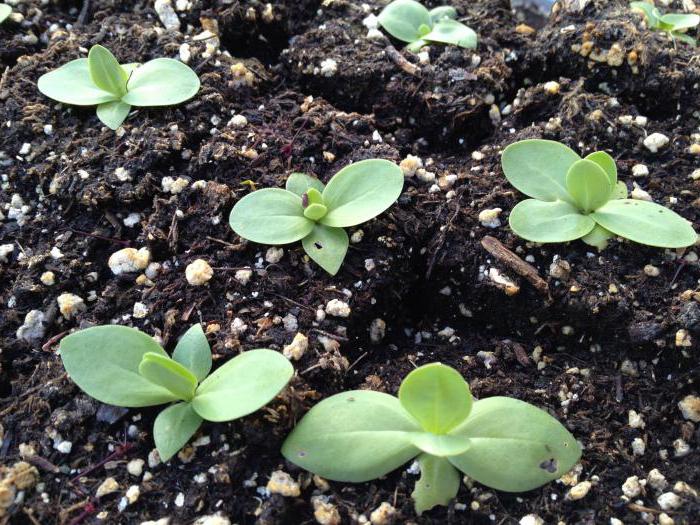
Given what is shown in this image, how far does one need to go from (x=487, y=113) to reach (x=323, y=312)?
775 millimetres

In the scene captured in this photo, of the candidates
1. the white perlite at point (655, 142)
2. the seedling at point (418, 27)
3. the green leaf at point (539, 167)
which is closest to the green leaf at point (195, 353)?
the green leaf at point (539, 167)

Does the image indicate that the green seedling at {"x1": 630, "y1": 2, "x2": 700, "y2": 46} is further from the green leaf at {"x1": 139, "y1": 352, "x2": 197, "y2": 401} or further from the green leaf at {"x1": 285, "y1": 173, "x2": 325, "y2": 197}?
the green leaf at {"x1": 139, "y1": 352, "x2": 197, "y2": 401}

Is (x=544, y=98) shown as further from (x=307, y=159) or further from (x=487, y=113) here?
(x=307, y=159)

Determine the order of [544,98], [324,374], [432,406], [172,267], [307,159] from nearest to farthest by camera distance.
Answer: [432,406] → [324,374] → [172,267] → [307,159] → [544,98]

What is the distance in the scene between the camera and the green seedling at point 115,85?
1618 mm

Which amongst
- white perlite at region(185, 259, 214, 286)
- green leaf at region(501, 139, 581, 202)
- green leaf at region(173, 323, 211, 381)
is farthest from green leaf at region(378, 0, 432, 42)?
green leaf at region(173, 323, 211, 381)

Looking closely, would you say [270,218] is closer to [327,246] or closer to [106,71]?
[327,246]

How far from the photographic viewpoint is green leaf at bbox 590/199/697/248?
4.60 feet

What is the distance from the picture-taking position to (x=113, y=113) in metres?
1.64

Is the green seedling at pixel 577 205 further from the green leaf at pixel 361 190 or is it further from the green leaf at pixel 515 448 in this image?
the green leaf at pixel 515 448

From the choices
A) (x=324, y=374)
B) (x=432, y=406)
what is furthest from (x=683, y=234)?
(x=324, y=374)

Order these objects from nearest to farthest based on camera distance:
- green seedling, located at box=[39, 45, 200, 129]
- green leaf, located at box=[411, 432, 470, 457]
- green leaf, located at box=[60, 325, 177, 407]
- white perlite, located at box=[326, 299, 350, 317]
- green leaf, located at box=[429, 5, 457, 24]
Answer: green leaf, located at box=[411, 432, 470, 457], green leaf, located at box=[60, 325, 177, 407], white perlite, located at box=[326, 299, 350, 317], green seedling, located at box=[39, 45, 200, 129], green leaf, located at box=[429, 5, 457, 24]

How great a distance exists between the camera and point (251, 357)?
4.10 feet

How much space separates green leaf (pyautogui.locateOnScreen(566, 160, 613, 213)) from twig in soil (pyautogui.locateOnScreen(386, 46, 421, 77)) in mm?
537
